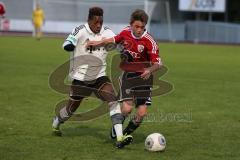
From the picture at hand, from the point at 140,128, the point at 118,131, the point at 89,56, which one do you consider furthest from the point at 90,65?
the point at 140,128

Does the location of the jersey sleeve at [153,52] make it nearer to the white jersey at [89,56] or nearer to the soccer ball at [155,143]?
the white jersey at [89,56]

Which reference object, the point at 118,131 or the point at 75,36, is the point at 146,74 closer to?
the point at 118,131

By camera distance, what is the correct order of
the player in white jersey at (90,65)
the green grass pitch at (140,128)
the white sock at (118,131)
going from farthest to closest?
the player in white jersey at (90,65) < the white sock at (118,131) < the green grass pitch at (140,128)

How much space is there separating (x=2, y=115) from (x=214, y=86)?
7.47 meters

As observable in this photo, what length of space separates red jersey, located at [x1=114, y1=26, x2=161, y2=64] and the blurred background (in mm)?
34404

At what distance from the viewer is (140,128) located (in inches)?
403

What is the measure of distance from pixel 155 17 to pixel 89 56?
133ft

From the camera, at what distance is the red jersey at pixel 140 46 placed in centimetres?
870

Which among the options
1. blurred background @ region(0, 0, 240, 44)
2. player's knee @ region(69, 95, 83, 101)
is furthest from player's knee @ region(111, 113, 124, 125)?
blurred background @ region(0, 0, 240, 44)

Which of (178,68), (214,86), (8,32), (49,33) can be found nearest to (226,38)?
(49,33)

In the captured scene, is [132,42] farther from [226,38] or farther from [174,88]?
[226,38]

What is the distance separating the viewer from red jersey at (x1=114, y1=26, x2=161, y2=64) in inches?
343

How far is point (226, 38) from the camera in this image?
44531mm

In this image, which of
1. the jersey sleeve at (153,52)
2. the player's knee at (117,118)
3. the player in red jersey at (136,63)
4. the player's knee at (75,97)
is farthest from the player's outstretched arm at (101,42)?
the player's knee at (117,118)
